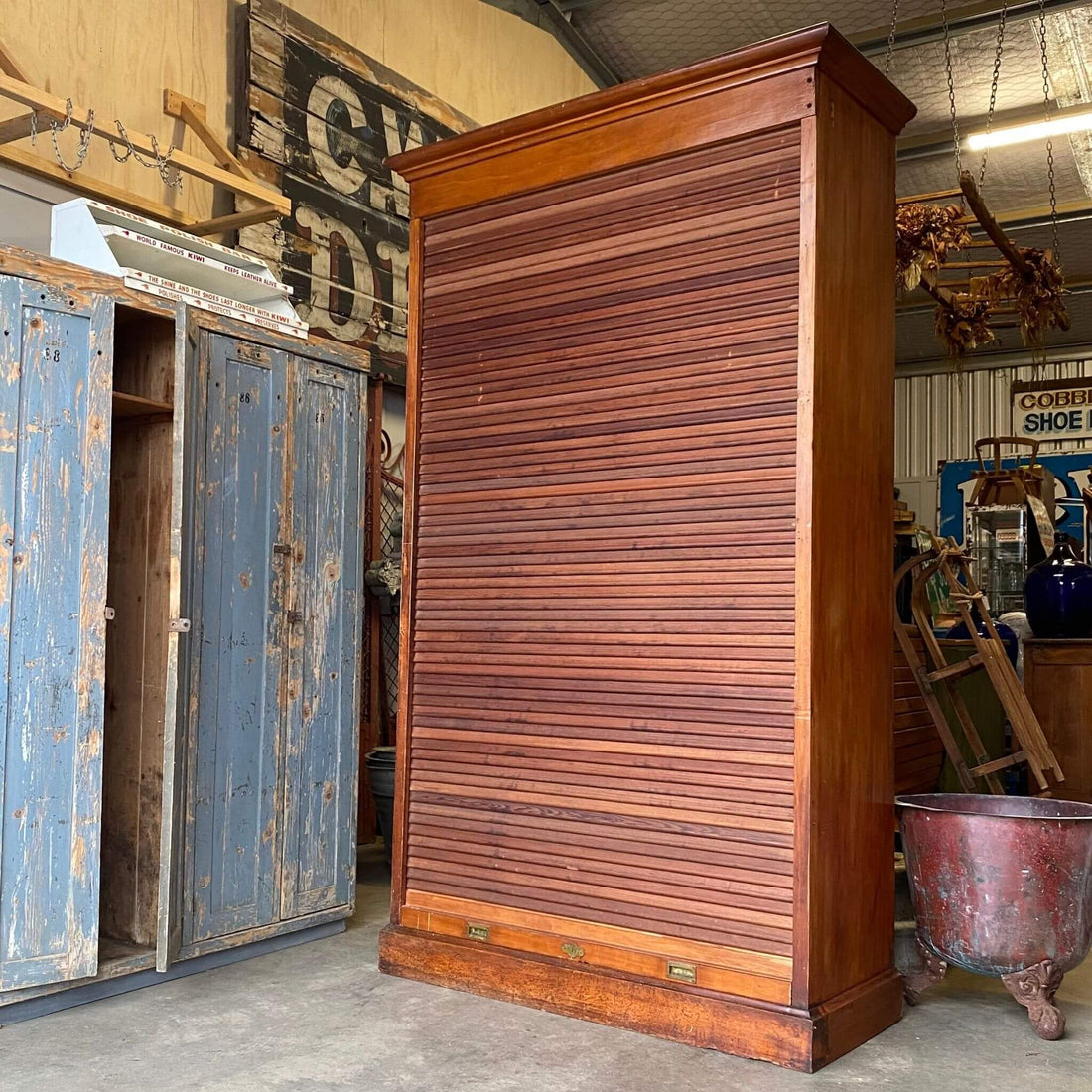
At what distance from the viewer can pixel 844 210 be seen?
3.03 metres

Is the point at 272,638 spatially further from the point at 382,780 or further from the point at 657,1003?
the point at 657,1003

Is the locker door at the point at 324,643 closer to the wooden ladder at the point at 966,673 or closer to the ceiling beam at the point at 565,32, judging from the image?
the wooden ladder at the point at 966,673

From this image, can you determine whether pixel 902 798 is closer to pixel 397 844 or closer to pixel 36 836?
pixel 397 844

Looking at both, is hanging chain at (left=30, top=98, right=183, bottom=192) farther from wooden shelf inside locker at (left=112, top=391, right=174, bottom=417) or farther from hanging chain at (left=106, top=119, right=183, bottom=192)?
wooden shelf inside locker at (left=112, top=391, right=174, bottom=417)

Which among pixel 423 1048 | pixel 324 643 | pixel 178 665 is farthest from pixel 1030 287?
pixel 423 1048

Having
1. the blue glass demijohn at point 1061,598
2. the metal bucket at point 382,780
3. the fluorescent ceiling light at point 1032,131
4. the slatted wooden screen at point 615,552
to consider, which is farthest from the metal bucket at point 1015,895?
the fluorescent ceiling light at point 1032,131

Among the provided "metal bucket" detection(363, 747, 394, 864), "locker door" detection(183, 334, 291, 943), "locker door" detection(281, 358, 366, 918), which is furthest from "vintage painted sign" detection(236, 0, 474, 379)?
"metal bucket" detection(363, 747, 394, 864)

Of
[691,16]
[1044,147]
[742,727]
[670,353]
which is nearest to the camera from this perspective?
[742,727]

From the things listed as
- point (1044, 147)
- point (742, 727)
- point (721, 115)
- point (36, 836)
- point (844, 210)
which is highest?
point (1044, 147)

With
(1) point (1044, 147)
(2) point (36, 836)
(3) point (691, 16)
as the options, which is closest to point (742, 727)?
(2) point (36, 836)

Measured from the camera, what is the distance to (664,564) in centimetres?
310

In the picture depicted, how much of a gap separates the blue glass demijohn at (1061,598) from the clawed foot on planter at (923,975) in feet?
10.2

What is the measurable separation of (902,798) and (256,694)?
2.04 meters

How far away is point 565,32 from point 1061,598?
14.7 feet
